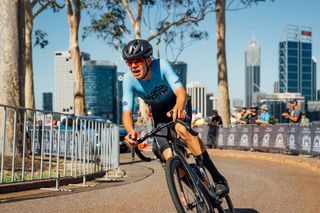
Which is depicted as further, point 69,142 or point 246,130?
point 246,130

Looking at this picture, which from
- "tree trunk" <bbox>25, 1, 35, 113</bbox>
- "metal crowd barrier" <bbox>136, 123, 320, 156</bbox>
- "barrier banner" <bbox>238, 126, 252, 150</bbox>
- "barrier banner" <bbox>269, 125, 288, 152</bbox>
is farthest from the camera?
"tree trunk" <bbox>25, 1, 35, 113</bbox>

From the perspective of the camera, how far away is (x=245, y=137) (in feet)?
74.9

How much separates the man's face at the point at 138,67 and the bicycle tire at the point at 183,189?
92cm

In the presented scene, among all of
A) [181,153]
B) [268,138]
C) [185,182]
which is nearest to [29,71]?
[268,138]

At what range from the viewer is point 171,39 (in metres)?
47.6

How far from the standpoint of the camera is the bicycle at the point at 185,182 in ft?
15.4

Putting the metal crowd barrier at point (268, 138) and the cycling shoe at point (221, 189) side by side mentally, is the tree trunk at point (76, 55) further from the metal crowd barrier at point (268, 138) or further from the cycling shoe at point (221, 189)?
the cycling shoe at point (221, 189)

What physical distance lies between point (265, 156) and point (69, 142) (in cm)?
1037

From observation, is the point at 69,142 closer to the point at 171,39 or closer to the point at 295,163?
the point at 295,163

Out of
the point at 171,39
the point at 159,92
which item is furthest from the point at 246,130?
the point at 171,39

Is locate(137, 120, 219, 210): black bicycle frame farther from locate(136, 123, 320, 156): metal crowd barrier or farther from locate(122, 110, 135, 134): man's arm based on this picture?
locate(136, 123, 320, 156): metal crowd barrier

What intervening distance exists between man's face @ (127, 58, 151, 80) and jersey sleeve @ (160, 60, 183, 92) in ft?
0.56

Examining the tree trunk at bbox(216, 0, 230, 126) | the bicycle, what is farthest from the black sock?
the tree trunk at bbox(216, 0, 230, 126)

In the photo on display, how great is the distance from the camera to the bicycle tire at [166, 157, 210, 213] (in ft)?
15.2
